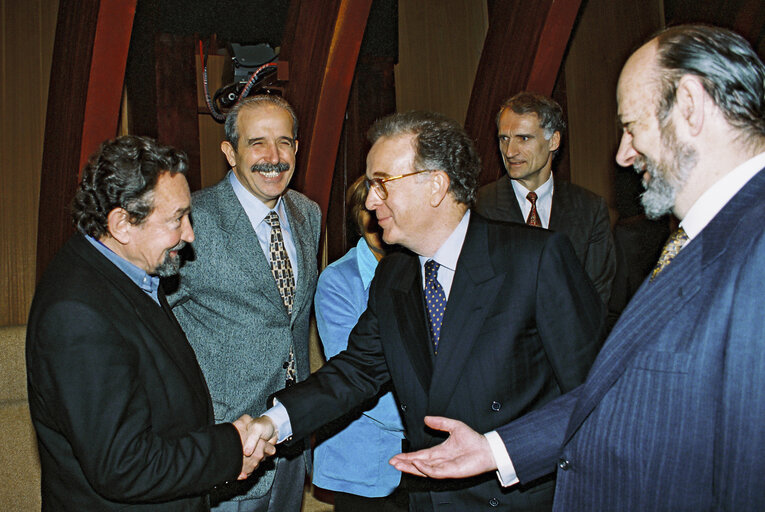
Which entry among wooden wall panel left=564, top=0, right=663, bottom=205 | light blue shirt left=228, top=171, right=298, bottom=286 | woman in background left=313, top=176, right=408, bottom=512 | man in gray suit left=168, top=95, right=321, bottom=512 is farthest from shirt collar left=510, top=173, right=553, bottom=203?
wooden wall panel left=564, top=0, right=663, bottom=205

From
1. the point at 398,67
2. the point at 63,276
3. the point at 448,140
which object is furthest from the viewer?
the point at 398,67

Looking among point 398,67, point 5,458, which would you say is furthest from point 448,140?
point 398,67

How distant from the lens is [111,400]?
5.39 ft

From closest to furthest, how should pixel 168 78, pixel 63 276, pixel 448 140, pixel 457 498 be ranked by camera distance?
pixel 63 276 → pixel 457 498 → pixel 448 140 → pixel 168 78

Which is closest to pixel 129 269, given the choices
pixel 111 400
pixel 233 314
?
pixel 111 400

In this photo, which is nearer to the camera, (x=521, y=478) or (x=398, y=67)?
(x=521, y=478)

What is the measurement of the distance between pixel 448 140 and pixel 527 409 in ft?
3.06

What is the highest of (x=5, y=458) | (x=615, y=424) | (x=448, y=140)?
(x=448, y=140)

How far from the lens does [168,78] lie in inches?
184

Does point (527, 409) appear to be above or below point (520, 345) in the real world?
below

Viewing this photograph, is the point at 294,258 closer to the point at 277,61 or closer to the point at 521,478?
the point at 521,478

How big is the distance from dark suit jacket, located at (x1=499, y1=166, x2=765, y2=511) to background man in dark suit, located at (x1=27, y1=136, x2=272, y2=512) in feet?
3.38

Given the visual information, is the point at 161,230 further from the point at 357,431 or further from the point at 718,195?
the point at 718,195

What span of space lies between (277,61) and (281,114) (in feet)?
6.56
